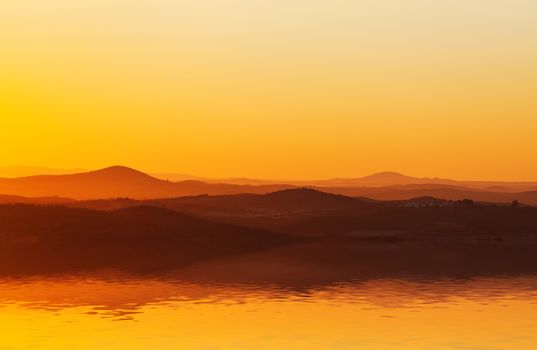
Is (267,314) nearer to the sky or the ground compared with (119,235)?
nearer to the ground

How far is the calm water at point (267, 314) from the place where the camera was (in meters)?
29.4

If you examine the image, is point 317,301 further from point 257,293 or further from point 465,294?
point 465,294

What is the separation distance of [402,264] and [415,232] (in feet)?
135

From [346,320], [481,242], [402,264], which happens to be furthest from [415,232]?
[346,320]

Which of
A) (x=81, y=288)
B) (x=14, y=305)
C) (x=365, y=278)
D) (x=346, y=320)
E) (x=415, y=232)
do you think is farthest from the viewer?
(x=415, y=232)

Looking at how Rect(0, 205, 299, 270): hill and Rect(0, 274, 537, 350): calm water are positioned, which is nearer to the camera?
Rect(0, 274, 537, 350): calm water

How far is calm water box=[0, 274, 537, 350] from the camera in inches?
1159

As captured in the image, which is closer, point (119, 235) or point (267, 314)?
point (267, 314)

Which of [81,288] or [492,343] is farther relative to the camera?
[81,288]

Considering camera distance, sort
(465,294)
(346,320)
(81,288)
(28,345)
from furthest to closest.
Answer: (81,288), (465,294), (346,320), (28,345)

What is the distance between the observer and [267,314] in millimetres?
36250

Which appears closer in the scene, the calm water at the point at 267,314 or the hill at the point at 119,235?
the calm water at the point at 267,314

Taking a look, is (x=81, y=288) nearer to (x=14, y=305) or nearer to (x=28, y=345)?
(x=14, y=305)

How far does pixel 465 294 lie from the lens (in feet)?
143
